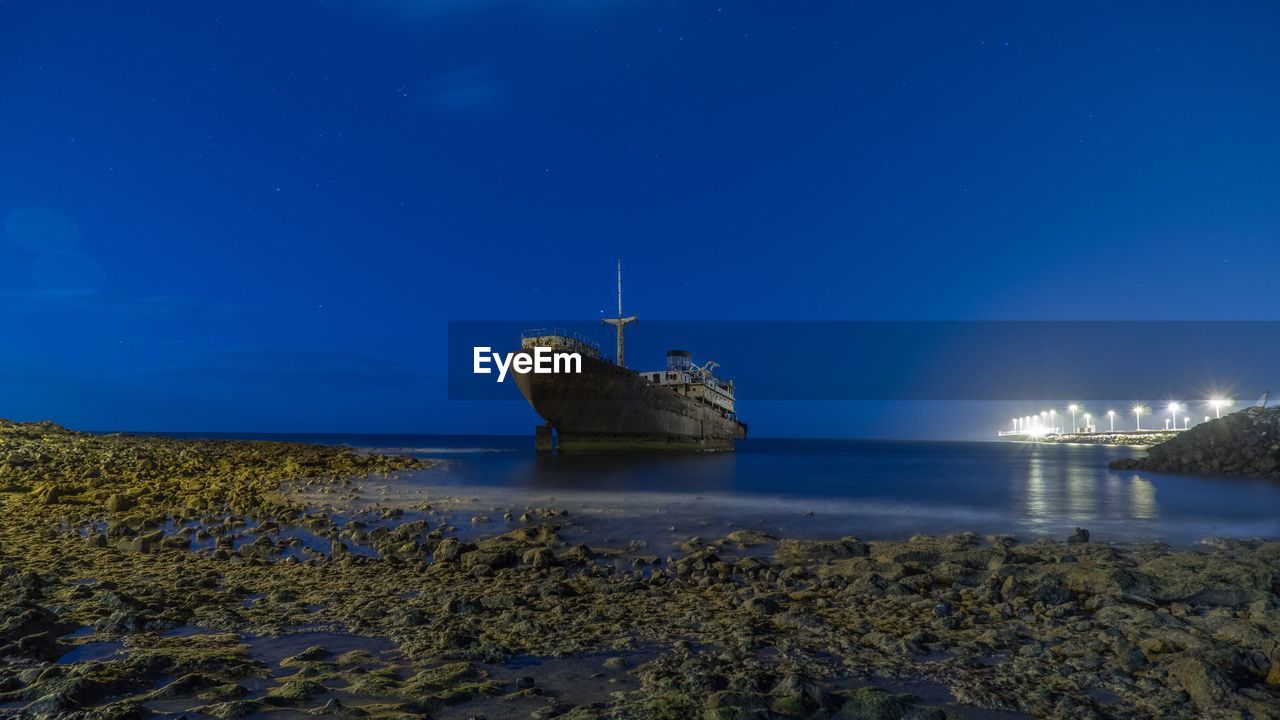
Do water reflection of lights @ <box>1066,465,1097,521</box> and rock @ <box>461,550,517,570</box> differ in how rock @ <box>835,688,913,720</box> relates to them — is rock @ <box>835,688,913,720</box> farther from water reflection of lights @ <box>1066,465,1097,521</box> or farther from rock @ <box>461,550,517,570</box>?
water reflection of lights @ <box>1066,465,1097,521</box>

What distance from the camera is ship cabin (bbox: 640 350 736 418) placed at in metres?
74.6

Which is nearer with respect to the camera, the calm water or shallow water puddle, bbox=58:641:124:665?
shallow water puddle, bbox=58:641:124:665

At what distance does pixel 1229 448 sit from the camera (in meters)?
36.1

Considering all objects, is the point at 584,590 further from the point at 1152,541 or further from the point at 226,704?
the point at 1152,541

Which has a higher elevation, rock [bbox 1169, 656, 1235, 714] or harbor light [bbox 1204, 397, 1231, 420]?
harbor light [bbox 1204, 397, 1231, 420]

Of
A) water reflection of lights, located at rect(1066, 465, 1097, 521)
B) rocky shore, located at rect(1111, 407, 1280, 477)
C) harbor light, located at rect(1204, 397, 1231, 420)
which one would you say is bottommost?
water reflection of lights, located at rect(1066, 465, 1097, 521)

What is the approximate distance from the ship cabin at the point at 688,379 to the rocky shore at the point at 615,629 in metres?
59.8

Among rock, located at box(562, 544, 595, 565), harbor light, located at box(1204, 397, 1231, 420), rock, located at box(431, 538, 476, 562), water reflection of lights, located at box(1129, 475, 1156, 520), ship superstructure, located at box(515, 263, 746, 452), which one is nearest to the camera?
rock, located at box(431, 538, 476, 562)

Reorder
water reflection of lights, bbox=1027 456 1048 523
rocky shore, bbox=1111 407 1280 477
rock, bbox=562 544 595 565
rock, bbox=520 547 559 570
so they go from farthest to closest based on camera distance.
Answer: rocky shore, bbox=1111 407 1280 477 < water reflection of lights, bbox=1027 456 1048 523 < rock, bbox=562 544 595 565 < rock, bbox=520 547 559 570

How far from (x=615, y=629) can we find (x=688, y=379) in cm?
6911

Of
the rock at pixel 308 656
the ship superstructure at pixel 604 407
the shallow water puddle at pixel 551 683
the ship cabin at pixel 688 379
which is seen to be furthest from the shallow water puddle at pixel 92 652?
the ship cabin at pixel 688 379

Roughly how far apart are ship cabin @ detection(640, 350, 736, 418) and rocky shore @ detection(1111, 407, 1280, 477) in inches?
1720

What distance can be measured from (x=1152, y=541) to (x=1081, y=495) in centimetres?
1389

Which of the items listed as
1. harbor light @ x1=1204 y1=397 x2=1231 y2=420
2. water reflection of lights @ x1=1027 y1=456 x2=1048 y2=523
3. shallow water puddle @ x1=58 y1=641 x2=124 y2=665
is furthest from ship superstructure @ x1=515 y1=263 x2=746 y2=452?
harbor light @ x1=1204 y1=397 x2=1231 y2=420
